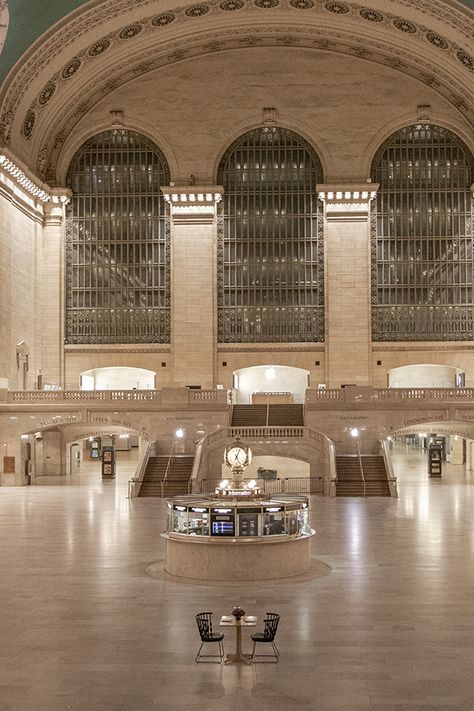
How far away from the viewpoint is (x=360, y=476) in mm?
30688

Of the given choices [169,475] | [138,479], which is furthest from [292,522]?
[169,475]

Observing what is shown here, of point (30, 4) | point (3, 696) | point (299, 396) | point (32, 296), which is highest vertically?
point (30, 4)

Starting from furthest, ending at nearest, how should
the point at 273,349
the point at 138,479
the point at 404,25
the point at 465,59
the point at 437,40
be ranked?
the point at 273,349 < the point at 404,25 < the point at 437,40 < the point at 465,59 < the point at 138,479

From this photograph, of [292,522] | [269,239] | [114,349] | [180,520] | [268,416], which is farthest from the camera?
[269,239]

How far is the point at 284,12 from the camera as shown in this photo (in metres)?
38.0

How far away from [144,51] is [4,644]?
32.8 metres

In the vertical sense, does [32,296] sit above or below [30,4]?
below

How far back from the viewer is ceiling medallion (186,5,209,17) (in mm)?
37281

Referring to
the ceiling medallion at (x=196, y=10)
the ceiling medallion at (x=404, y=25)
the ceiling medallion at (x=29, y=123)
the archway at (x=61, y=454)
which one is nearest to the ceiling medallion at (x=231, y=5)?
the ceiling medallion at (x=196, y=10)

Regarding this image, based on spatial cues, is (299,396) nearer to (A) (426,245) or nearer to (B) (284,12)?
(A) (426,245)

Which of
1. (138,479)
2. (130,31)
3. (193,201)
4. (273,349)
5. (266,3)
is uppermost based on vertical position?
(266,3)

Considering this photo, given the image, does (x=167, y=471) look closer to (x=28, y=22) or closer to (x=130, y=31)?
(x=28, y=22)

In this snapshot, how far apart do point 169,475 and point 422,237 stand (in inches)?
709

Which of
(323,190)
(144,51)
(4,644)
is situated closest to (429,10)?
(323,190)
